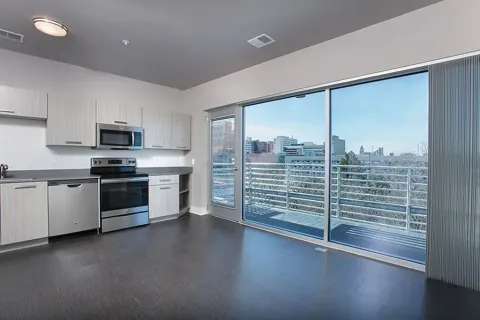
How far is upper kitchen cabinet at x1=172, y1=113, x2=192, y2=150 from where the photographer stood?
5.08 metres

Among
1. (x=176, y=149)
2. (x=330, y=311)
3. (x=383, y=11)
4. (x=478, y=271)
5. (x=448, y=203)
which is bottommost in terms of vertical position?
(x=330, y=311)

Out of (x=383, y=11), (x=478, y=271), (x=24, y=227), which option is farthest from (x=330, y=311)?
(x=24, y=227)

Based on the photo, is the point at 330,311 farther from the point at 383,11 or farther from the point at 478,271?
the point at 383,11

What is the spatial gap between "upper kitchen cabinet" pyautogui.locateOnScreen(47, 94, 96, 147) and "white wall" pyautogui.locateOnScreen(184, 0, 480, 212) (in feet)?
7.25

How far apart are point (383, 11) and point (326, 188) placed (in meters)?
2.09

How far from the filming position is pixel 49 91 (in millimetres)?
3834

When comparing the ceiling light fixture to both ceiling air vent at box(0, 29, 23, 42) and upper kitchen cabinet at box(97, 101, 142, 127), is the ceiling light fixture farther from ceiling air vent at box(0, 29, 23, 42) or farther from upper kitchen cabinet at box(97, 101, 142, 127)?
upper kitchen cabinet at box(97, 101, 142, 127)

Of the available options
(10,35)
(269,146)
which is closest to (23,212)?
(10,35)

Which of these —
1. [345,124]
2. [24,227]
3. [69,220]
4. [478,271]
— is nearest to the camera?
[478,271]

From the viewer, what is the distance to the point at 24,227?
315cm

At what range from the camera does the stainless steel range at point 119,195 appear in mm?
3863

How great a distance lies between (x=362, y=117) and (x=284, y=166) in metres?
1.78

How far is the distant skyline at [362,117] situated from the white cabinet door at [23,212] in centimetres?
324

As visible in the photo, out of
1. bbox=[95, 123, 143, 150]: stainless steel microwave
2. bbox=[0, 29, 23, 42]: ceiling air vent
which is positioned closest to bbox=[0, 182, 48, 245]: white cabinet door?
bbox=[95, 123, 143, 150]: stainless steel microwave
